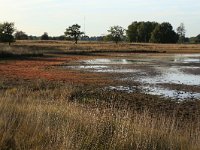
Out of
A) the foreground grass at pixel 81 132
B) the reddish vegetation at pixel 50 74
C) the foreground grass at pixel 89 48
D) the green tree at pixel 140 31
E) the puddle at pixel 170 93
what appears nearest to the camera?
the foreground grass at pixel 81 132

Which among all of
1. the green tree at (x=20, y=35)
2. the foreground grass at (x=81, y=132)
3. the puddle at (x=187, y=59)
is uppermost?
the foreground grass at (x=81, y=132)

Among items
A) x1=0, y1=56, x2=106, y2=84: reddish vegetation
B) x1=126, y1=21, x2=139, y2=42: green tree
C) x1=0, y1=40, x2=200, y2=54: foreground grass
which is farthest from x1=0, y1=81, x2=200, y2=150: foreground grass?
x1=126, y1=21, x2=139, y2=42: green tree

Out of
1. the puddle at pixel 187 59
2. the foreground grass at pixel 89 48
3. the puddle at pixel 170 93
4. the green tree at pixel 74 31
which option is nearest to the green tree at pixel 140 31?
the green tree at pixel 74 31

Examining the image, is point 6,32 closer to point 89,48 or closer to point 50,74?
point 89,48

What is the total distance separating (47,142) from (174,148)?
89.7 inches

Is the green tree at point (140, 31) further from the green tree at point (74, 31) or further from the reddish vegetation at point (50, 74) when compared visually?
the reddish vegetation at point (50, 74)

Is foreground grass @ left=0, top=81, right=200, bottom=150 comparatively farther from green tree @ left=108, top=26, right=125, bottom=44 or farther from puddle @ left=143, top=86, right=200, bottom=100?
green tree @ left=108, top=26, right=125, bottom=44

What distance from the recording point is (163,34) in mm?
138625

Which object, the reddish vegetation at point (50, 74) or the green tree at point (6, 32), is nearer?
the reddish vegetation at point (50, 74)

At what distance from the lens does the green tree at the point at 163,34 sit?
137625 mm

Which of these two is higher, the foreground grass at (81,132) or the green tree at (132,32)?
the foreground grass at (81,132)

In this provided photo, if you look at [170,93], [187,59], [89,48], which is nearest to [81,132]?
[170,93]

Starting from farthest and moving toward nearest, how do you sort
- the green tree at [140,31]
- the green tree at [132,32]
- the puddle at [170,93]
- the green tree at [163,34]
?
the green tree at [132,32], the green tree at [140,31], the green tree at [163,34], the puddle at [170,93]

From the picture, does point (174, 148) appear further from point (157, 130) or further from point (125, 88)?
point (125, 88)
